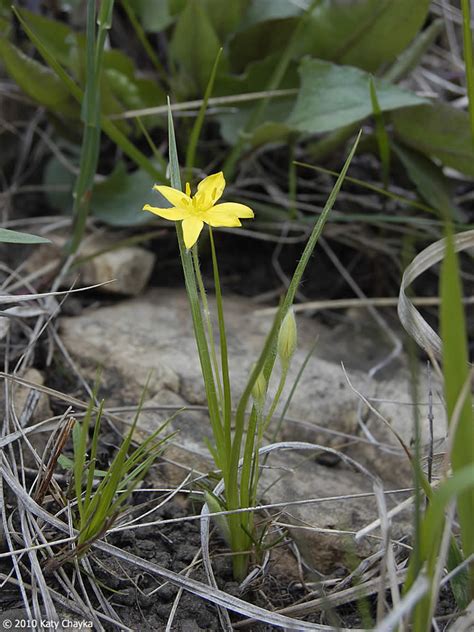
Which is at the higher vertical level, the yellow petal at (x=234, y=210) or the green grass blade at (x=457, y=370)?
the yellow petal at (x=234, y=210)

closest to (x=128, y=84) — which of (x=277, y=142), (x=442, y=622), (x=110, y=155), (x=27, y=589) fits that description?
(x=110, y=155)

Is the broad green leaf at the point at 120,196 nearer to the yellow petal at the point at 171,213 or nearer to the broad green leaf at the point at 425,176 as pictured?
the broad green leaf at the point at 425,176

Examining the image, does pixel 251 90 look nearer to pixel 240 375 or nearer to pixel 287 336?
pixel 240 375

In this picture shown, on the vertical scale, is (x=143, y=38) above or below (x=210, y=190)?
above

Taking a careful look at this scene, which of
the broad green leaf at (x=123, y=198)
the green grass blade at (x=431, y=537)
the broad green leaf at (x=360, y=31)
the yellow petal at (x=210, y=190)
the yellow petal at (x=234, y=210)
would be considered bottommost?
the green grass blade at (x=431, y=537)

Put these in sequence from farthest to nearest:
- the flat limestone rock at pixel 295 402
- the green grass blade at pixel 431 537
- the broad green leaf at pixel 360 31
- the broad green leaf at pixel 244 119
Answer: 1. the broad green leaf at pixel 244 119
2. the broad green leaf at pixel 360 31
3. the flat limestone rock at pixel 295 402
4. the green grass blade at pixel 431 537

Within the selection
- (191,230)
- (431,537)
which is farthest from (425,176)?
(431,537)

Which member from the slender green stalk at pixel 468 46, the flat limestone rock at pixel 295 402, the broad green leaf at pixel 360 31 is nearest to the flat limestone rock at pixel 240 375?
the flat limestone rock at pixel 295 402

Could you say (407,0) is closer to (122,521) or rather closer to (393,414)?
(393,414)
